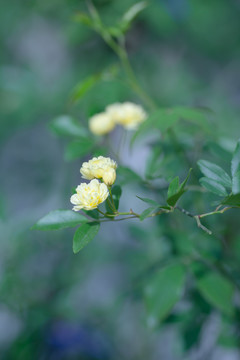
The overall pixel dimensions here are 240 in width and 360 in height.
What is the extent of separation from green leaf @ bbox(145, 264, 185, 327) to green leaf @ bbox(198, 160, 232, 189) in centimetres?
30

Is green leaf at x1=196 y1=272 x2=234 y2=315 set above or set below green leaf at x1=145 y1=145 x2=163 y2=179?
below

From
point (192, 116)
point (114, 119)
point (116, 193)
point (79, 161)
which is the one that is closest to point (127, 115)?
point (114, 119)

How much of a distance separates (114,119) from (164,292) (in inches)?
12.8

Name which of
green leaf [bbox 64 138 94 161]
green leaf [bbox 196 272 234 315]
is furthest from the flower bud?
green leaf [bbox 196 272 234 315]

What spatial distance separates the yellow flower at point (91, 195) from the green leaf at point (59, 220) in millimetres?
24

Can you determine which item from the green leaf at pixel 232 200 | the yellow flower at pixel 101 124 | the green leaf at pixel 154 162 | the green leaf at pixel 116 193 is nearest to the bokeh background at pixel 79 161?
the yellow flower at pixel 101 124

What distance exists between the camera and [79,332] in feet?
4.05

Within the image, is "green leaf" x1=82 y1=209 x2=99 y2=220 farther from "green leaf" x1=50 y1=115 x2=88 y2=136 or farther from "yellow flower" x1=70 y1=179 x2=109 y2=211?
"green leaf" x1=50 y1=115 x2=88 y2=136

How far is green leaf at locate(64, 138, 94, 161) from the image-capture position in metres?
0.67

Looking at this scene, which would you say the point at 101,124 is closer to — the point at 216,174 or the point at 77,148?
the point at 77,148

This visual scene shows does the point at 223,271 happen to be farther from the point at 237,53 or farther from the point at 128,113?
the point at 237,53

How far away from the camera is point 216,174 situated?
17.9 inches

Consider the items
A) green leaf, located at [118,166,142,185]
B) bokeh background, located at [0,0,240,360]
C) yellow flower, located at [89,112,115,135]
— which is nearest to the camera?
green leaf, located at [118,166,142,185]

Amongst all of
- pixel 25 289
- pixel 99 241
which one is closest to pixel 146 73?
pixel 99 241
